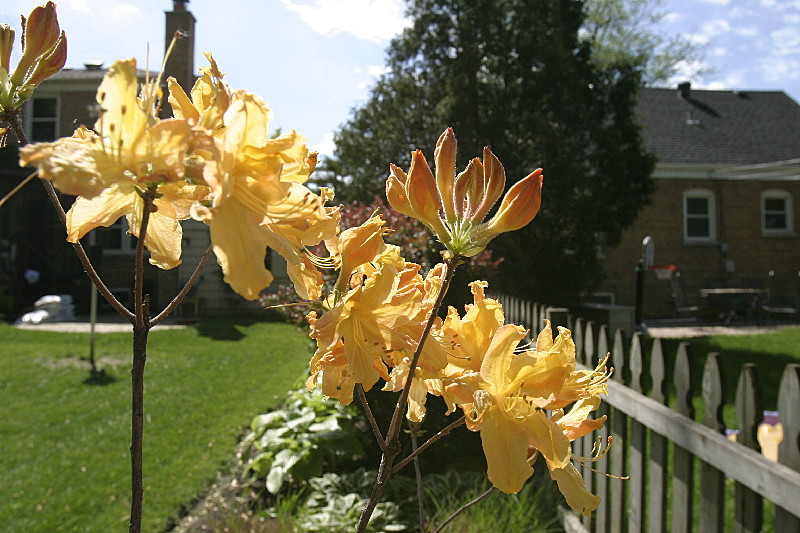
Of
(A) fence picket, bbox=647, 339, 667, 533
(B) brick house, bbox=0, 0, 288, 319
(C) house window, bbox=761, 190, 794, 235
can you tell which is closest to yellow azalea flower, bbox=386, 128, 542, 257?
(A) fence picket, bbox=647, 339, 667, 533

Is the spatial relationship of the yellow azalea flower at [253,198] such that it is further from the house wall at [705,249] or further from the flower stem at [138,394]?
the house wall at [705,249]

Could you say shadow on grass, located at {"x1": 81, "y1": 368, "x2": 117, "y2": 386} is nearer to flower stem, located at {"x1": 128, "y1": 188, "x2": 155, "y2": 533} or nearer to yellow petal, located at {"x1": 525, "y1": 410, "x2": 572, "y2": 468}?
flower stem, located at {"x1": 128, "y1": 188, "x2": 155, "y2": 533}

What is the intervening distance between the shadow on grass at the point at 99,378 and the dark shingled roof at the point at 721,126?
16.0 metres

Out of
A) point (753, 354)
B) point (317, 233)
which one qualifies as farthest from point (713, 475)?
point (753, 354)

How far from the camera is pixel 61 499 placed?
3.89 m

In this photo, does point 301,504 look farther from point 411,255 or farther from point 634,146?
point 634,146

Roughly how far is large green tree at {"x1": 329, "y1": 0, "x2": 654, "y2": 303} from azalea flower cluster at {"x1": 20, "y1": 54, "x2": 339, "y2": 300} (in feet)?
33.8

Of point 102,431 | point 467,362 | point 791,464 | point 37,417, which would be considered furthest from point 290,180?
point 37,417

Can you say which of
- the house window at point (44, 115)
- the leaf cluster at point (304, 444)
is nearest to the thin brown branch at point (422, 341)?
the leaf cluster at point (304, 444)

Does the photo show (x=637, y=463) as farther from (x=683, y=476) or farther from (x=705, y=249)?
(x=705, y=249)

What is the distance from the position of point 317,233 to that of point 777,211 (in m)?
20.9

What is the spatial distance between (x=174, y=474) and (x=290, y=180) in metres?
4.32

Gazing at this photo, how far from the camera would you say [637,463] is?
278 centimetres

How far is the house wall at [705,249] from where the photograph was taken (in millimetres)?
16672
